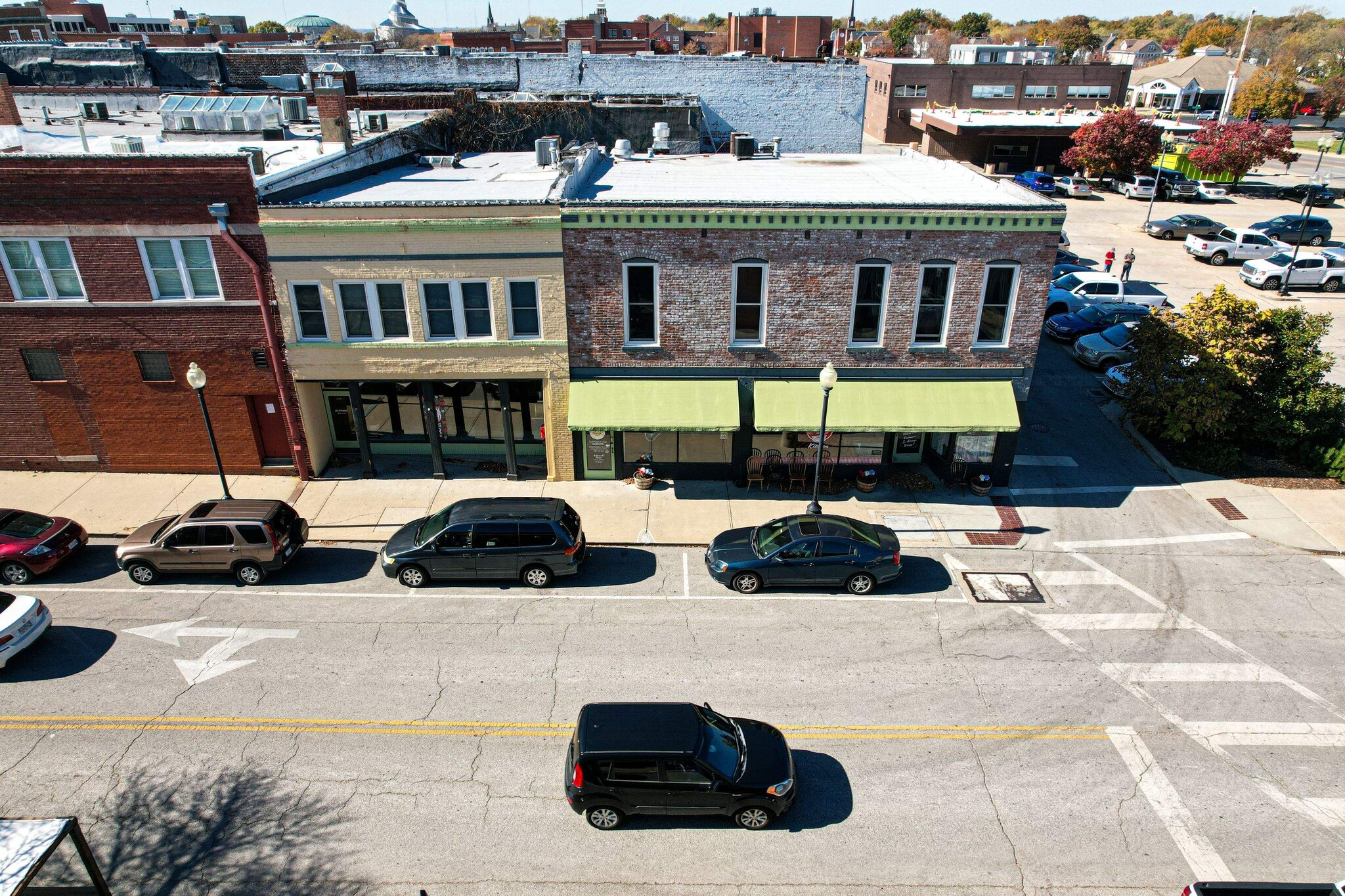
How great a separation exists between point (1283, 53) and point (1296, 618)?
494ft

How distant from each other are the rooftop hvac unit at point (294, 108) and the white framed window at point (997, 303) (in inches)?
1061

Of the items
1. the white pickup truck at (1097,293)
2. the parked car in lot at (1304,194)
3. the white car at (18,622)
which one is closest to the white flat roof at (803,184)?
the white pickup truck at (1097,293)

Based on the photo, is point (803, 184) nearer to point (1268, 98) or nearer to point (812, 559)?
point (812, 559)

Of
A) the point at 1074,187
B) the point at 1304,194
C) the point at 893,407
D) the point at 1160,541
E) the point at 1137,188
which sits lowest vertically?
the point at 1160,541

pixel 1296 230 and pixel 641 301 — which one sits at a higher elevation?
pixel 641 301

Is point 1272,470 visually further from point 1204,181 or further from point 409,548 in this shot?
point 1204,181

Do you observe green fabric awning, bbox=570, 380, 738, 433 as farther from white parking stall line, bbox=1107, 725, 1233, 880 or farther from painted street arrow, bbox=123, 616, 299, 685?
white parking stall line, bbox=1107, 725, 1233, 880

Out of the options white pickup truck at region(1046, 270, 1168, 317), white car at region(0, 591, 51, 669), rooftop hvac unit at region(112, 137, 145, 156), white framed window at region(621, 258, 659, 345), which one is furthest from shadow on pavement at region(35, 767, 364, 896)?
white pickup truck at region(1046, 270, 1168, 317)

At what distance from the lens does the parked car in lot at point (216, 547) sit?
1780 cm

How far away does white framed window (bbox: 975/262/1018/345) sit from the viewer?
20422 mm

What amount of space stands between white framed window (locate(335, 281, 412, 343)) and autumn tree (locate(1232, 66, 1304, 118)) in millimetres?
96810

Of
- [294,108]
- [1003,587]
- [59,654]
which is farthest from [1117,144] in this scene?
[59,654]

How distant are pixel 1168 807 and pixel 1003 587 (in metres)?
6.17

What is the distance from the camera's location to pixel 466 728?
45.5 ft
